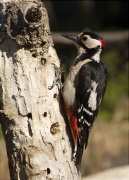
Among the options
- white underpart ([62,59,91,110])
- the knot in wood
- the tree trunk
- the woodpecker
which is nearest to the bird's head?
the woodpecker

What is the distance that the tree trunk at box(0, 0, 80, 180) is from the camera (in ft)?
12.5

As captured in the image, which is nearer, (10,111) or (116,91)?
(10,111)

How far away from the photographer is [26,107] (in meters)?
3.81

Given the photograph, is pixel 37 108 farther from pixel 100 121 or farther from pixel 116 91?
pixel 116 91

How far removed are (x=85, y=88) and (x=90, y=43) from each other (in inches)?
19.3

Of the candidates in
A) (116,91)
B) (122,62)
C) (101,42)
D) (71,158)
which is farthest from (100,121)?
(71,158)

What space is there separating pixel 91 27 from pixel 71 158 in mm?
8994

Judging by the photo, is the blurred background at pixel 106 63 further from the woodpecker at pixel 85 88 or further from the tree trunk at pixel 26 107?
the tree trunk at pixel 26 107

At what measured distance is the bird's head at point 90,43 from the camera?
4757 mm

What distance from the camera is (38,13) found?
3.60 m

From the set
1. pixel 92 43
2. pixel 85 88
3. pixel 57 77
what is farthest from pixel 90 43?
pixel 57 77

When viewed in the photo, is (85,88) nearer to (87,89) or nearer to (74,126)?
(87,89)

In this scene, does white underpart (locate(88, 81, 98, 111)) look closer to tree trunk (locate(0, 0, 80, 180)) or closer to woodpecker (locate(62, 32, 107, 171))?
woodpecker (locate(62, 32, 107, 171))

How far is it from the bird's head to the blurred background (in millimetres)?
224
